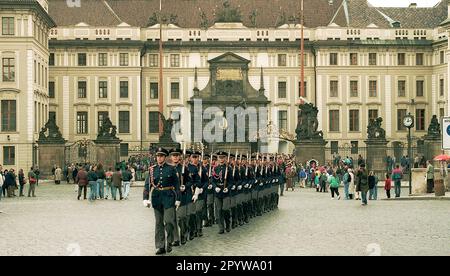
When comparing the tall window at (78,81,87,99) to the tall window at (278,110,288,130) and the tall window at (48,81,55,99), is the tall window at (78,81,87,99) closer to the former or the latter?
the tall window at (48,81,55,99)

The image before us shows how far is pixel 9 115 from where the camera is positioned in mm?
58594

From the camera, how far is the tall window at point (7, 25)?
5850 cm

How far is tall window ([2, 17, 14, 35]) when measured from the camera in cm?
5850

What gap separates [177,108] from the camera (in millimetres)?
75312

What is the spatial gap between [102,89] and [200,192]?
56.5 meters

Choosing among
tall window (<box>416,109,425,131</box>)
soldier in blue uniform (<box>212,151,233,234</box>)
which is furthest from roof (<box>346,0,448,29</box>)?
soldier in blue uniform (<box>212,151,233,234</box>)

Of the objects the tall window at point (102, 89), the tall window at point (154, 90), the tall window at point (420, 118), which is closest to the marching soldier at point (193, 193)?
the tall window at point (102, 89)

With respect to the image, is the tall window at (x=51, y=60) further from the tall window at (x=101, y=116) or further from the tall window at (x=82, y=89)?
the tall window at (x=101, y=116)

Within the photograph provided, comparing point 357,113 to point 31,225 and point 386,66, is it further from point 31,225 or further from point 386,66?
point 31,225

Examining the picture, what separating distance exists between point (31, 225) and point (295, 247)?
824 cm

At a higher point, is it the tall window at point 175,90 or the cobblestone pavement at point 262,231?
the tall window at point 175,90

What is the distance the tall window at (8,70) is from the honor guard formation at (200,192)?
35.2m

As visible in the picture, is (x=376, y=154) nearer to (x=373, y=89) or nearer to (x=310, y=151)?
(x=310, y=151)
